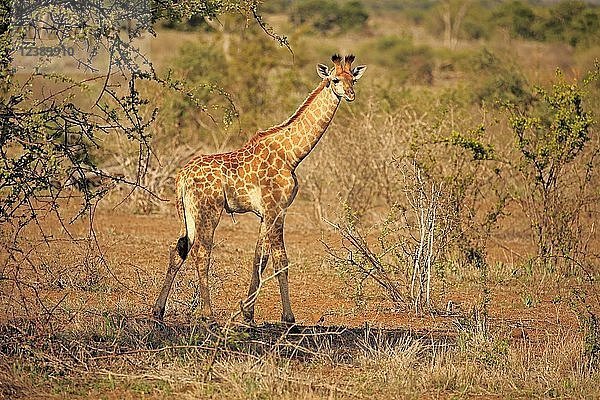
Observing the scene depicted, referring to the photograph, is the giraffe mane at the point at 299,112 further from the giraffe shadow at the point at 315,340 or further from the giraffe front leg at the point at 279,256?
the giraffe shadow at the point at 315,340

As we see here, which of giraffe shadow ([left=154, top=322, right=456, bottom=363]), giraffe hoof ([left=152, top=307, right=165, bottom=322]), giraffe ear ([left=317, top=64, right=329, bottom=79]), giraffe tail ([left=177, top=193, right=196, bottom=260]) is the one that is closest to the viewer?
giraffe shadow ([left=154, top=322, right=456, bottom=363])

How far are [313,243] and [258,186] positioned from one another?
20.8 feet

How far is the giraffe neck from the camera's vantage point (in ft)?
28.5

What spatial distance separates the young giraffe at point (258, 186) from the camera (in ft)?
27.5

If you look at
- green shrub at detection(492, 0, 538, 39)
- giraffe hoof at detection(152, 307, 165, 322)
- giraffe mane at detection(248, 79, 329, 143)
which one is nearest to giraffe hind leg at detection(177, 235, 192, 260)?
giraffe hoof at detection(152, 307, 165, 322)

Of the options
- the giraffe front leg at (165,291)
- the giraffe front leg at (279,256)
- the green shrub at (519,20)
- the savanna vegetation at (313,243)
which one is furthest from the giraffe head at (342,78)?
the green shrub at (519,20)

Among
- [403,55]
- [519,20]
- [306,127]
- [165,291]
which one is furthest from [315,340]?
[403,55]

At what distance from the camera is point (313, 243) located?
14781 millimetres

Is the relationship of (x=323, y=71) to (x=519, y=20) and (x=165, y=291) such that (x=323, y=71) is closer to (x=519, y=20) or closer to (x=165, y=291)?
(x=165, y=291)

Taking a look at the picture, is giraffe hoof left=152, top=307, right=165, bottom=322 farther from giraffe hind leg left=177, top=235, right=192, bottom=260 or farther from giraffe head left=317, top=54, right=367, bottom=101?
giraffe head left=317, top=54, right=367, bottom=101

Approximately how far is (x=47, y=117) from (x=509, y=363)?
3962mm

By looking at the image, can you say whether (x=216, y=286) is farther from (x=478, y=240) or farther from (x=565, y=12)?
(x=565, y=12)

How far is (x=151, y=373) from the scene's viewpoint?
22.5 ft

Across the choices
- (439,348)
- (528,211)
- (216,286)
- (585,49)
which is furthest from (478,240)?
(585,49)
